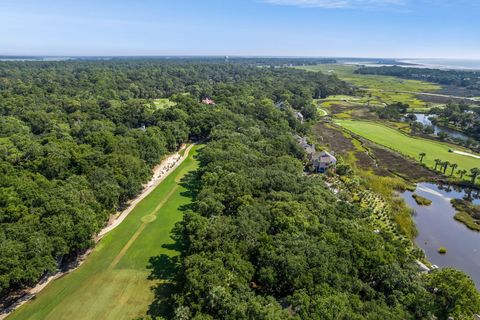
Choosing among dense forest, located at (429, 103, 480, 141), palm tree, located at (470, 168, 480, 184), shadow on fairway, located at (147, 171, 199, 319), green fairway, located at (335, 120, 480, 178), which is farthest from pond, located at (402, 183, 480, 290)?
dense forest, located at (429, 103, 480, 141)

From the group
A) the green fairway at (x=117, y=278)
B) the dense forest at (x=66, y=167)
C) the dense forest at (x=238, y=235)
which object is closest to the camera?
the dense forest at (x=238, y=235)

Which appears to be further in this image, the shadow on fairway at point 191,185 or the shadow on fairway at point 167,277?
the shadow on fairway at point 191,185

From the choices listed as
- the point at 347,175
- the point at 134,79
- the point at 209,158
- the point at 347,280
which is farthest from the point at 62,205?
the point at 134,79

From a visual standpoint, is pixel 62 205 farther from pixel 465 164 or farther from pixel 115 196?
pixel 465 164

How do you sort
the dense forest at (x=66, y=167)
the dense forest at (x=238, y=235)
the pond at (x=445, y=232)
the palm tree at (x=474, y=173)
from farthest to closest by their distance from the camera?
the palm tree at (x=474, y=173)
the pond at (x=445, y=232)
the dense forest at (x=66, y=167)
the dense forest at (x=238, y=235)

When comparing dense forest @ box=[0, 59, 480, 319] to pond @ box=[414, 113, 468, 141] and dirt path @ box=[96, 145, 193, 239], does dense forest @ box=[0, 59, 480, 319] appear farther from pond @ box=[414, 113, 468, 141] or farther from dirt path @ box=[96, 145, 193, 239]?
pond @ box=[414, 113, 468, 141]

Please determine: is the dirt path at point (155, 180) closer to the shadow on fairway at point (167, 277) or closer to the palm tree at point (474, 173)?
the shadow on fairway at point (167, 277)

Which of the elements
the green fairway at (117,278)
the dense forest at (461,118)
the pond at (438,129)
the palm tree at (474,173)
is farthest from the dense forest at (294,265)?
the dense forest at (461,118)
